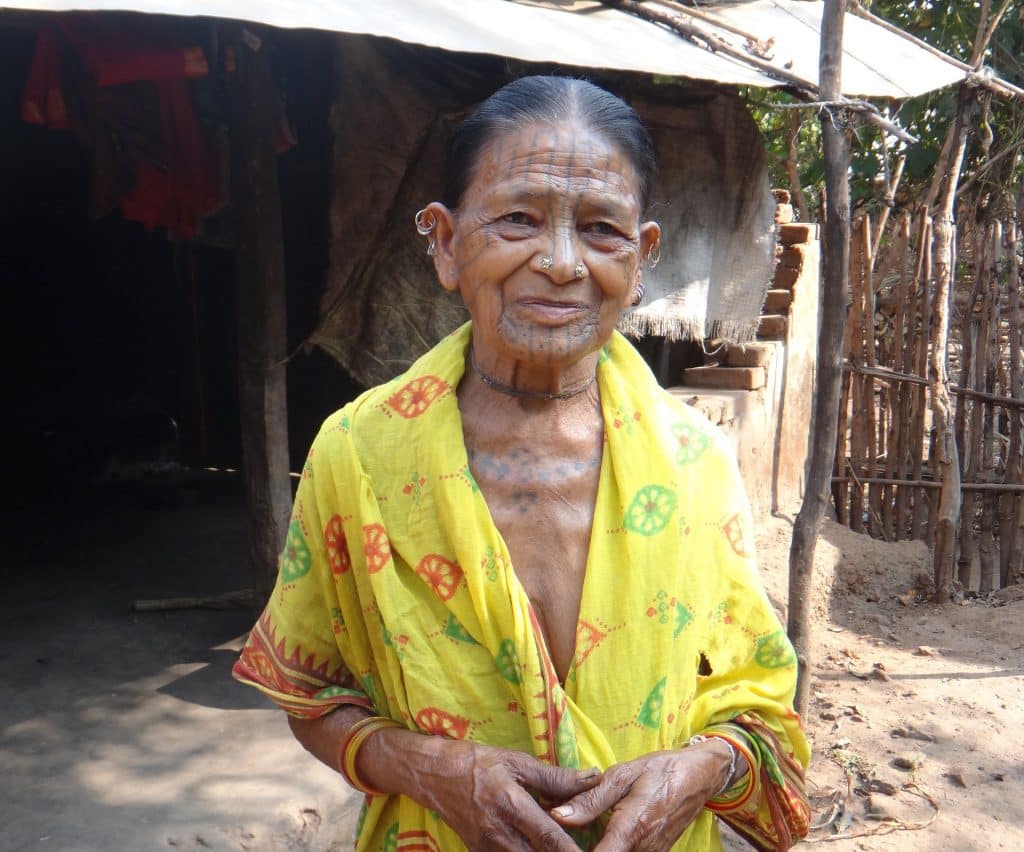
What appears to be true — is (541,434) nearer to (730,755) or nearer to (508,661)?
(508,661)

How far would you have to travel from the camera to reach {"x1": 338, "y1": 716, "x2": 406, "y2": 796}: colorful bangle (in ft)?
4.26

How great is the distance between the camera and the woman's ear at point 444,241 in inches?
52.9

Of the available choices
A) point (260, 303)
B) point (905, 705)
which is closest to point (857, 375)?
point (905, 705)

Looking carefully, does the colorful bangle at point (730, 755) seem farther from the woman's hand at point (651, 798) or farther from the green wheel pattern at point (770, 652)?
the green wheel pattern at point (770, 652)

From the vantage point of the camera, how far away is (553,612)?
130 cm

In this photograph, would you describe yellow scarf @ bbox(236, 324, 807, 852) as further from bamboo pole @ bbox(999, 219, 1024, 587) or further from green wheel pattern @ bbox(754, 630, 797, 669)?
bamboo pole @ bbox(999, 219, 1024, 587)

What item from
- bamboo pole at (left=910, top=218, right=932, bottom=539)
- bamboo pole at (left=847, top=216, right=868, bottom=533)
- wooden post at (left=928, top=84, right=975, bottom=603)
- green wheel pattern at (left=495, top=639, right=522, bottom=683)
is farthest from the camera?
bamboo pole at (left=847, top=216, right=868, bottom=533)

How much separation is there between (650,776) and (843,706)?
3.51m

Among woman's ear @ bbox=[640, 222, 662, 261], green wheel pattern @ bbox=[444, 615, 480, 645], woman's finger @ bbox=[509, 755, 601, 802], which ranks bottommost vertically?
woman's finger @ bbox=[509, 755, 601, 802]

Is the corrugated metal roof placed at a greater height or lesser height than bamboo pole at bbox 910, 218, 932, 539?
greater

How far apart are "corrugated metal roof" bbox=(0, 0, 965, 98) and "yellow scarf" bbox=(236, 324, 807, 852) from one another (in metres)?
1.65

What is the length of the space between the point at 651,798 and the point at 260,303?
3.42 m

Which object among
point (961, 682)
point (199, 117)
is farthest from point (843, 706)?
point (199, 117)

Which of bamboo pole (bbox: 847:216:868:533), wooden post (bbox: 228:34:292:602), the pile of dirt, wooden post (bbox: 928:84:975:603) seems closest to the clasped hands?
wooden post (bbox: 228:34:292:602)
